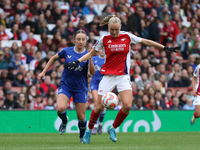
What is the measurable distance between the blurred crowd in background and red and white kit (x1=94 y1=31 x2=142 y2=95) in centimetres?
637

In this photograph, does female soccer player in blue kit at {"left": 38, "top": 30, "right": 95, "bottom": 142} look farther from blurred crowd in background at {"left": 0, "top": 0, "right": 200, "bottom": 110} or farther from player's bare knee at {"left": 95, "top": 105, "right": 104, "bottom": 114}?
blurred crowd in background at {"left": 0, "top": 0, "right": 200, "bottom": 110}

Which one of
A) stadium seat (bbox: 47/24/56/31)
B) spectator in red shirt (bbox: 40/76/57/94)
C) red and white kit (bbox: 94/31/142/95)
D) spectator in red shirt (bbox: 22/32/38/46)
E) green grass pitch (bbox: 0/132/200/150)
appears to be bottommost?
spectator in red shirt (bbox: 40/76/57/94)

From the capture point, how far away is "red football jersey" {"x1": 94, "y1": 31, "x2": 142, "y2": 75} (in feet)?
26.1

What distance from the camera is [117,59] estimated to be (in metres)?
8.02

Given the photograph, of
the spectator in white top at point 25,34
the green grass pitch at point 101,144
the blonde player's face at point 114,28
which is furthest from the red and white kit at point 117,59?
the spectator in white top at point 25,34

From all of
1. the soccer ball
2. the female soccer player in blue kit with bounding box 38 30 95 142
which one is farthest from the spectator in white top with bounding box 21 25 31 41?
the soccer ball

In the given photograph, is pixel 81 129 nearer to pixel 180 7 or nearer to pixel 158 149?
pixel 158 149

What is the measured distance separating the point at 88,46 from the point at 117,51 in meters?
8.46

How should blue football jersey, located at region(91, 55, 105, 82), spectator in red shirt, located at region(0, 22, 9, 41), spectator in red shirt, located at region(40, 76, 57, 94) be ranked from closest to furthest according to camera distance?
1. blue football jersey, located at region(91, 55, 105, 82)
2. spectator in red shirt, located at region(40, 76, 57, 94)
3. spectator in red shirt, located at region(0, 22, 9, 41)

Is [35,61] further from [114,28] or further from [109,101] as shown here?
[109,101]

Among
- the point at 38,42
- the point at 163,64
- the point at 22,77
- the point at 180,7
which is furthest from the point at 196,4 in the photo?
the point at 22,77

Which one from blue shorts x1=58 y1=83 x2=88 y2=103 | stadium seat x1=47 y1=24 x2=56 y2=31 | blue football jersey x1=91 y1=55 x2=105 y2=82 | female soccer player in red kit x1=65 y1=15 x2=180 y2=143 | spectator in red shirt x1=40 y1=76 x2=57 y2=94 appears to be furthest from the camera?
stadium seat x1=47 y1=24 x2=56 y2=31

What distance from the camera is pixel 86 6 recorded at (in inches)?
774

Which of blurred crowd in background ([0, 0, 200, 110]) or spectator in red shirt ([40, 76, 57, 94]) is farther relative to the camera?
spectator in red shirt ([40, 76, 57, 94])
